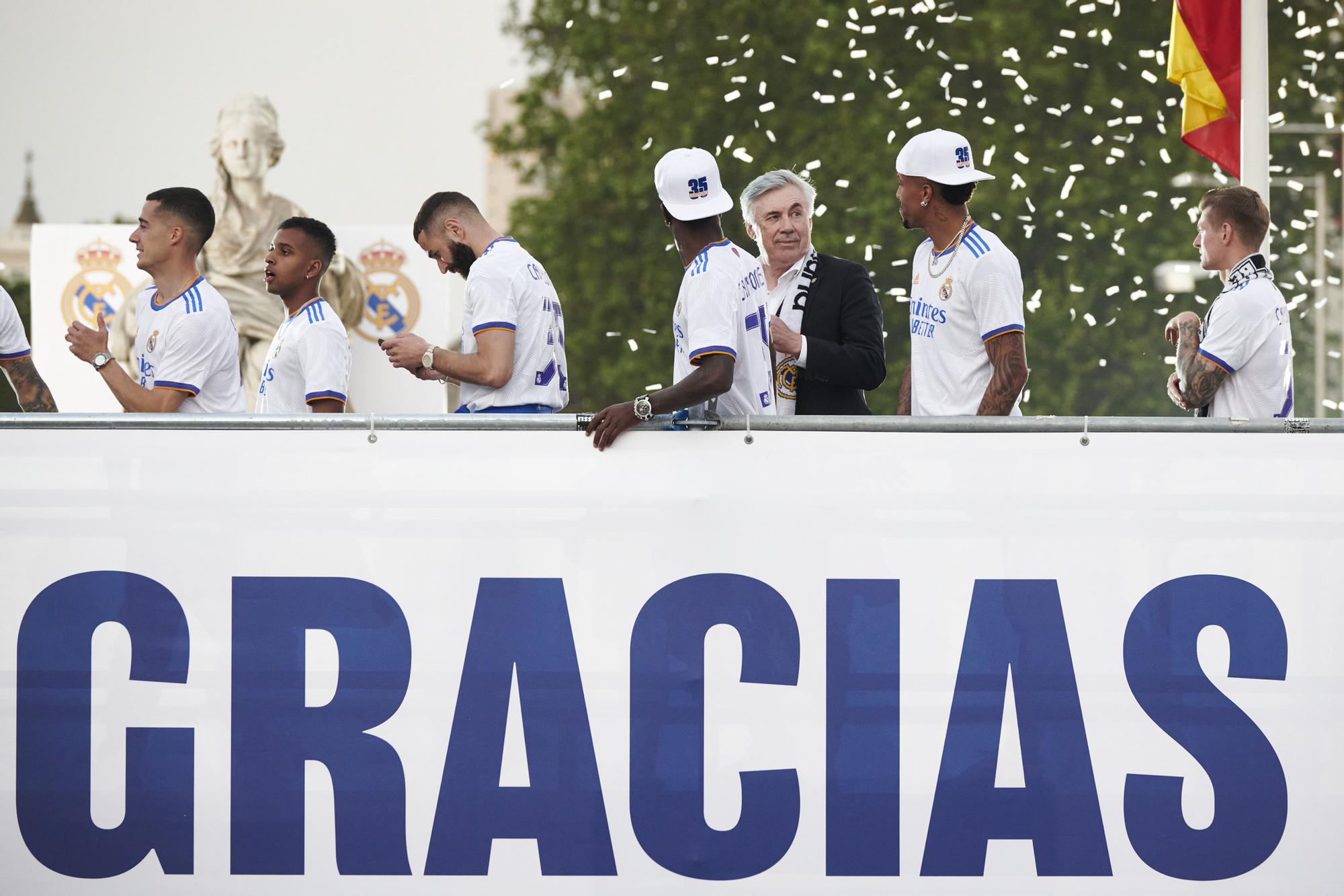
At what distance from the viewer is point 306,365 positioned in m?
4.42

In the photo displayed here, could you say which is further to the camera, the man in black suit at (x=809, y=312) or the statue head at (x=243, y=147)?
the statue head at (x=243, y=147)

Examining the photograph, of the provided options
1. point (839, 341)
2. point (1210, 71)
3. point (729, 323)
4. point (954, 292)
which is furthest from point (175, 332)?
point (1210, 71)

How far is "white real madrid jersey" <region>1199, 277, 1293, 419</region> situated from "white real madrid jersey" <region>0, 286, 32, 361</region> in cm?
389

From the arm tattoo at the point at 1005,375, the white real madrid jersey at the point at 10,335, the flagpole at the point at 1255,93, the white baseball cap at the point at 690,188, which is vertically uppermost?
the flagpole at the point at 1255,93

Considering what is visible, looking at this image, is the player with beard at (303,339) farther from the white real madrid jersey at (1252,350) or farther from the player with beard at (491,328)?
the white real madrid jersey at (1252,350)

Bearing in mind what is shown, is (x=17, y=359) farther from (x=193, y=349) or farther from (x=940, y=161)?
(x=940, y=161)

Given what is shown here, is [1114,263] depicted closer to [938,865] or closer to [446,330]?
[446,330]

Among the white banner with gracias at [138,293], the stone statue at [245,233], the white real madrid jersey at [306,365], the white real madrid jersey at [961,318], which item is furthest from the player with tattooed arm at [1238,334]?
the stone statue at [245,233]

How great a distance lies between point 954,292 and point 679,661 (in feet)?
4.56

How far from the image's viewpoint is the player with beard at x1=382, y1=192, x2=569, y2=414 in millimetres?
3918

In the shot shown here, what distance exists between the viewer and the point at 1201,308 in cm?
1556

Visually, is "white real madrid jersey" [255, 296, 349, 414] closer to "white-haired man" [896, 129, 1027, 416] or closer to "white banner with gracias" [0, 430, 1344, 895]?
"white banner with gracias" [0, 430, 1344, 895]

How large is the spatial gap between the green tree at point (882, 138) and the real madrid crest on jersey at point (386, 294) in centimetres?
726

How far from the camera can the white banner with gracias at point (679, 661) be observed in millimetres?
3232
